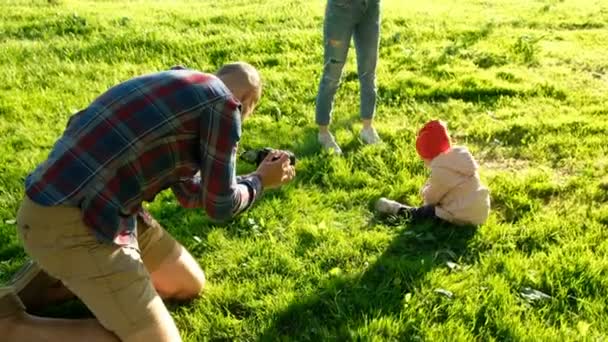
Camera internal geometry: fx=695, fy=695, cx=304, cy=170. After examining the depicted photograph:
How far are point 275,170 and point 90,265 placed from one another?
98cm

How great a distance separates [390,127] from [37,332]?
3.58 m

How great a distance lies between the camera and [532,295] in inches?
146

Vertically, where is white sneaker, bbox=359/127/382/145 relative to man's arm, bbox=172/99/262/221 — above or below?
below

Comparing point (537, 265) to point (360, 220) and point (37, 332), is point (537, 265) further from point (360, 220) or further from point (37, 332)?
point (37, 332)

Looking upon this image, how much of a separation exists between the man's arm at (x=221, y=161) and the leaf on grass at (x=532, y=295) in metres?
1.62

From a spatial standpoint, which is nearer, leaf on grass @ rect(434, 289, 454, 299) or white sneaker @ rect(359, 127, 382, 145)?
leaf on grass @ rect(434, 289, 454, 299)

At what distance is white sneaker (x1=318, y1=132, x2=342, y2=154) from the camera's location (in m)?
5.48

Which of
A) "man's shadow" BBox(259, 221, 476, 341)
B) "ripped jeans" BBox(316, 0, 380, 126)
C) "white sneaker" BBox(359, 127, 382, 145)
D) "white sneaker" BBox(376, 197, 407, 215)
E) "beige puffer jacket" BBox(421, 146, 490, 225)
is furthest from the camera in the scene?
"white sneaker" BBox(359, 127, 382, 145)

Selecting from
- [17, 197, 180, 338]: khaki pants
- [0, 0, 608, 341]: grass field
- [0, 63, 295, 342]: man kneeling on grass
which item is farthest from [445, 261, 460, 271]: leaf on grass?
[17, 197, 180, 338]: khaki pants

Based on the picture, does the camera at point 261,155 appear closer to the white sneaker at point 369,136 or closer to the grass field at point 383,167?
the grass field at point 383,167

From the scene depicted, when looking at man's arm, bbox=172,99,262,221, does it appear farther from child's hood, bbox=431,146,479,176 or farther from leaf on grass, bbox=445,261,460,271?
child's hood, bbox=431,146,479,176

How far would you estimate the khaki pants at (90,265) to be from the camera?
113 inches

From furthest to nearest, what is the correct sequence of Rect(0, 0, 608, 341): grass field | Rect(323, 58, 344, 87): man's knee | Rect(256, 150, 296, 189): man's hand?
1. Rect(323, 58, 344, 87): man's knee
2. Rect(0, 0, 608, 341): grass field
3. Rect(256, 150, 296, 189): man's hand

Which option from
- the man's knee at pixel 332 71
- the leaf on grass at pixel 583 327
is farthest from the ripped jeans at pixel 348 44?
the leaf on grass at pixel 583 327
